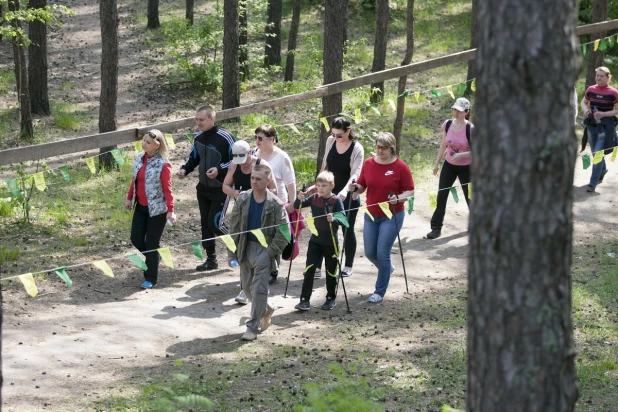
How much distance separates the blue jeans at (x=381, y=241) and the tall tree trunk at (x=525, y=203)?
6108 millimetres

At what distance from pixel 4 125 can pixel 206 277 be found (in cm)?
916

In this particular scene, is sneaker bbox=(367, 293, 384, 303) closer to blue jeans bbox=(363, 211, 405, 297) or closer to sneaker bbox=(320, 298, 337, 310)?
blue jeans bbox=(363, 211, 405, 297)

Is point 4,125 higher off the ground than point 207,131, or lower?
lower

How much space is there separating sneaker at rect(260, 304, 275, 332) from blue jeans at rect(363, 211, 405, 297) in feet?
5.23

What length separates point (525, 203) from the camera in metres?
3.89

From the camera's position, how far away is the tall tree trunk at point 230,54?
58.9 ft

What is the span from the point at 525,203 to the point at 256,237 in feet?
17.9

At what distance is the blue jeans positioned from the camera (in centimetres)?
1016

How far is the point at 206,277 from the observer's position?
11.4m

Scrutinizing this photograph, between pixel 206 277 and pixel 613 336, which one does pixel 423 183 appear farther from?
pixel 613 336

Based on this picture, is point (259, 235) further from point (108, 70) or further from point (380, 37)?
point (380, 37)

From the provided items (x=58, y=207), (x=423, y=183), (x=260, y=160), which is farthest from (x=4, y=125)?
(x=260, y=160)

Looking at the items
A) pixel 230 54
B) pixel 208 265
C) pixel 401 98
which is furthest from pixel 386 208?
pixel 230 54

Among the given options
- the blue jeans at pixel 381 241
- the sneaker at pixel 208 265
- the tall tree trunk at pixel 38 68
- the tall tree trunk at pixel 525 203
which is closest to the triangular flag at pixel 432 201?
the blue jeans at pixel 381 241
